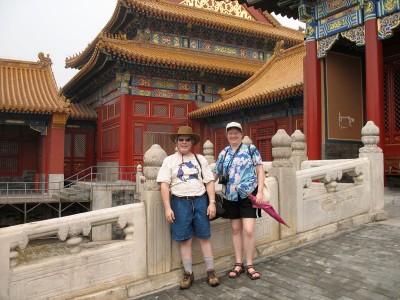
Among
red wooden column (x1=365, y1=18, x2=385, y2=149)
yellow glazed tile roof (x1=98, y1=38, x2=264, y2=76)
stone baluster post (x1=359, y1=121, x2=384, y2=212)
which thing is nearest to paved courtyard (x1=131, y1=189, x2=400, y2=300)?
stone baluster post (x1=359, y1=121, x2=384, y2=212)

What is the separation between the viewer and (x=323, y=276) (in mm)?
3725

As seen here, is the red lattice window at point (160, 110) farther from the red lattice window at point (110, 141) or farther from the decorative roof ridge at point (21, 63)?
the decorative roof ridge at point (21, 63)

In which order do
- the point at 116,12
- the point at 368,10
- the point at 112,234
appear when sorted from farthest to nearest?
the point at 116,12 → the point at 112,234 → the point at 368,10

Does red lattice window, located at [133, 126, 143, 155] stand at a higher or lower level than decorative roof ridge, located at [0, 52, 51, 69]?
lower

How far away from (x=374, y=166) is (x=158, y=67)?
1082cm

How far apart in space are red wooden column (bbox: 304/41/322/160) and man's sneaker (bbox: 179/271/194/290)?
6.23 meters

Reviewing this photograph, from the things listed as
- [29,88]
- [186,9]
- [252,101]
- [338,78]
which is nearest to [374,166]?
[338,78]

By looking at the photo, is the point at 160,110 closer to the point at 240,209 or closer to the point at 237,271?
the point at 240,209

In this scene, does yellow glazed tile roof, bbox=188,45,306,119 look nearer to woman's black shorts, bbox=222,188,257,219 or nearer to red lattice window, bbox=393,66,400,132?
red lattice window, bbox=393,66,400,132

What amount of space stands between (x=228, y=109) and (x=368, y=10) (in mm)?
6246

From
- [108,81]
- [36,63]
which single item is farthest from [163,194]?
[36,63]

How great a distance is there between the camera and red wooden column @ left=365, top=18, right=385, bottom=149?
26.0 ft

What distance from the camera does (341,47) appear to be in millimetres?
9570

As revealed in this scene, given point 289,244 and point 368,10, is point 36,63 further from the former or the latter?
point 289,244
